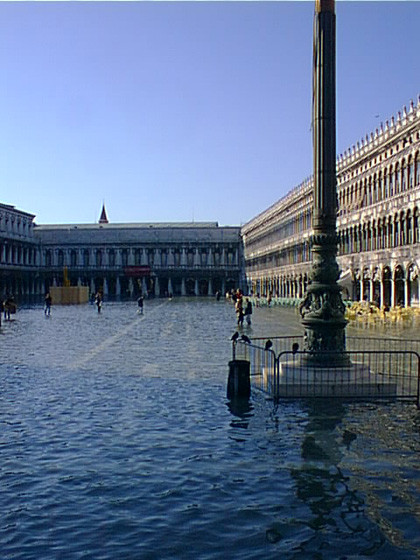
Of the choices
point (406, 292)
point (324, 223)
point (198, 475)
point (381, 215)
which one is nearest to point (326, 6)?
point (324, 223)

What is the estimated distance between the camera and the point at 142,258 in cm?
13050

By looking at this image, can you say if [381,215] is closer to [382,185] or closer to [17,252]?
[382,185]

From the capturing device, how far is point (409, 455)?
8953mm

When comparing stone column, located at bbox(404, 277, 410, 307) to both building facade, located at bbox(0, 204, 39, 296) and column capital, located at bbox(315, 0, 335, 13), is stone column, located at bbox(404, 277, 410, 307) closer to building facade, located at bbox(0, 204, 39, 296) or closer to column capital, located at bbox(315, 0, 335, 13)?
column capital, located at bbox(315, 0, 335, 13)

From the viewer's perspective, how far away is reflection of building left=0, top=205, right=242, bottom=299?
421 feet

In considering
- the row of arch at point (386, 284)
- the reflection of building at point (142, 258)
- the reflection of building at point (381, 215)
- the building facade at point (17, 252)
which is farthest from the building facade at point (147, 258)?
the row of arch at point (386, 284)

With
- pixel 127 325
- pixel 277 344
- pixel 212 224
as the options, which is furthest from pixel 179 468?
pixel 212 224

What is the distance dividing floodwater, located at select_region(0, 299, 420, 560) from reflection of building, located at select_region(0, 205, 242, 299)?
11472cm

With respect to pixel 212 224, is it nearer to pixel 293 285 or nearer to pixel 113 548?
pixel 293 285

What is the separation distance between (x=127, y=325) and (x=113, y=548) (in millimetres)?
29170

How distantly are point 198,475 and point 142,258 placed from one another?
12311 cm

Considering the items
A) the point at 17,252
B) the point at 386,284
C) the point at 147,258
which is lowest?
the point at 386,284

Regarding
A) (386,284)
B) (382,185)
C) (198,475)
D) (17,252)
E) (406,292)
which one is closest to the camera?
(198,475)

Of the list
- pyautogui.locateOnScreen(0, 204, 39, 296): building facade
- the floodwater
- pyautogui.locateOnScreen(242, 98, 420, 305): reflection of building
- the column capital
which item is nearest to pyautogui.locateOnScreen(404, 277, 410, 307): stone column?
pyautogui.locateOnScreen(242, 98, 420, 305): reflection of building
